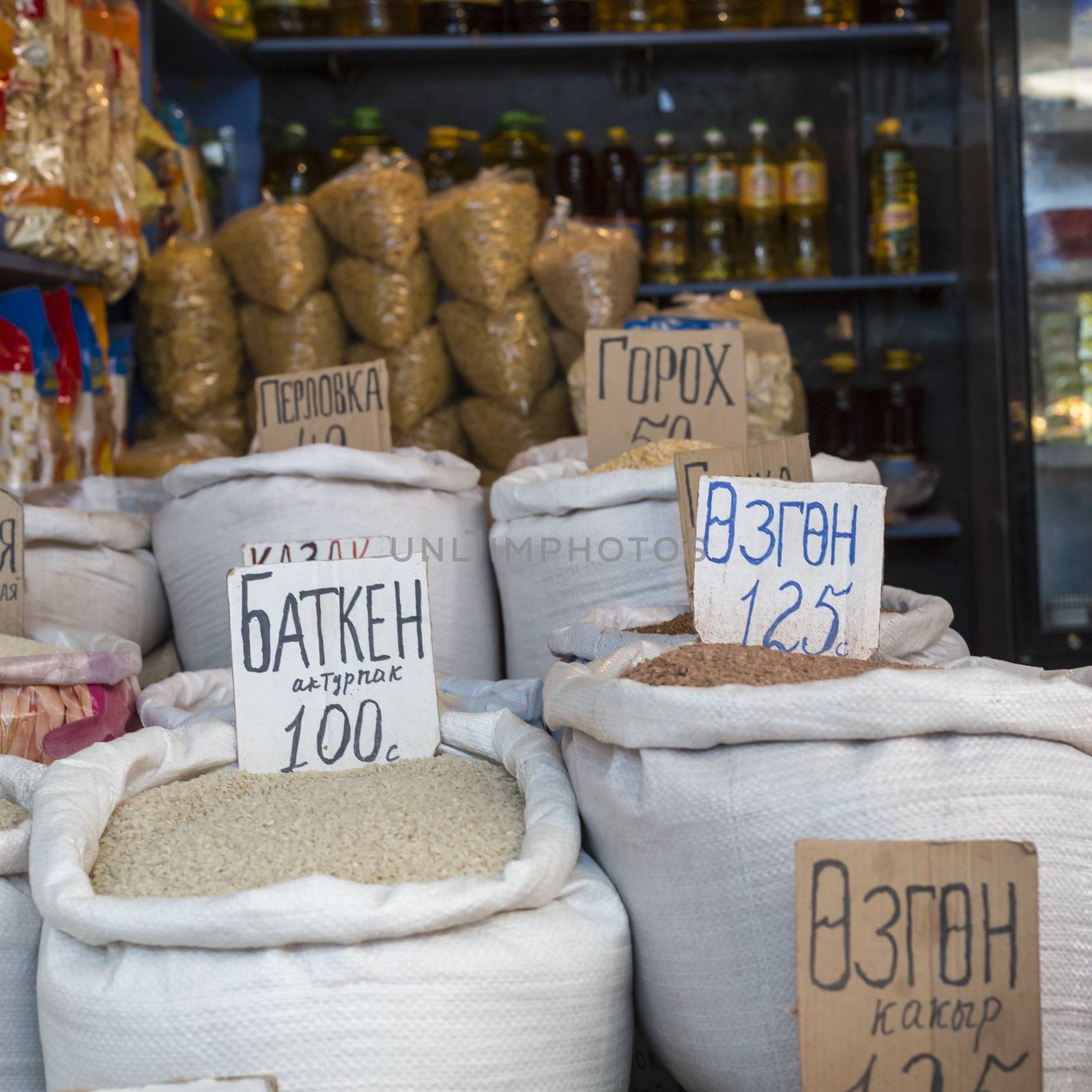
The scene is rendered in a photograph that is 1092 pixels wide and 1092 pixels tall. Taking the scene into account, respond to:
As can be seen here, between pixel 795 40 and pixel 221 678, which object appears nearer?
pixel 221 678

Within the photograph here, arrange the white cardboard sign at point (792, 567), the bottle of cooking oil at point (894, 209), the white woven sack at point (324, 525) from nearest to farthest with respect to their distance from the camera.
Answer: the white cardboard sign at point (792, 567) < the white woven sack at point (324, 525) < the bottle of cooking oil at point (894, 209)

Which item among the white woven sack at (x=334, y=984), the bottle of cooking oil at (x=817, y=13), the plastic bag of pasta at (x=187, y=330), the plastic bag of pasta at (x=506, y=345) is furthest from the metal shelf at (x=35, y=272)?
the bottle of cooking oil at (x=817, y=13)

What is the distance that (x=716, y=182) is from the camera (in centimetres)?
255

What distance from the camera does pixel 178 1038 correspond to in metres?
0.67

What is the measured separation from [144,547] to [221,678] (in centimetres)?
37

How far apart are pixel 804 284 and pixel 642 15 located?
0.65 meters

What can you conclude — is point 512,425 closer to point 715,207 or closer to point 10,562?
point 715,207

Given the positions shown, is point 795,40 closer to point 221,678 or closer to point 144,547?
point 144,547

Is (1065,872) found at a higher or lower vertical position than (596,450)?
lower

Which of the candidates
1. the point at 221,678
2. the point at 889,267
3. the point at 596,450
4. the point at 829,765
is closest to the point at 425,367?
the point at 596,450

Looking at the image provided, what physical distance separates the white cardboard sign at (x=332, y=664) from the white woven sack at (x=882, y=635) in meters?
0.12

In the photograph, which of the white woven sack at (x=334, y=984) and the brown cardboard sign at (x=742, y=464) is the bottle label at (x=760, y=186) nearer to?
the brown cardboard sign at (x=742, y=464)

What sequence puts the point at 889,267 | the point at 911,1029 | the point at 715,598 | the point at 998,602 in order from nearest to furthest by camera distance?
the point at 911,1029 < the point at 715,598 < the point at 998,602 < the point at 889,267

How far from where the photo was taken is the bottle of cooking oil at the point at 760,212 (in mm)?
2564
